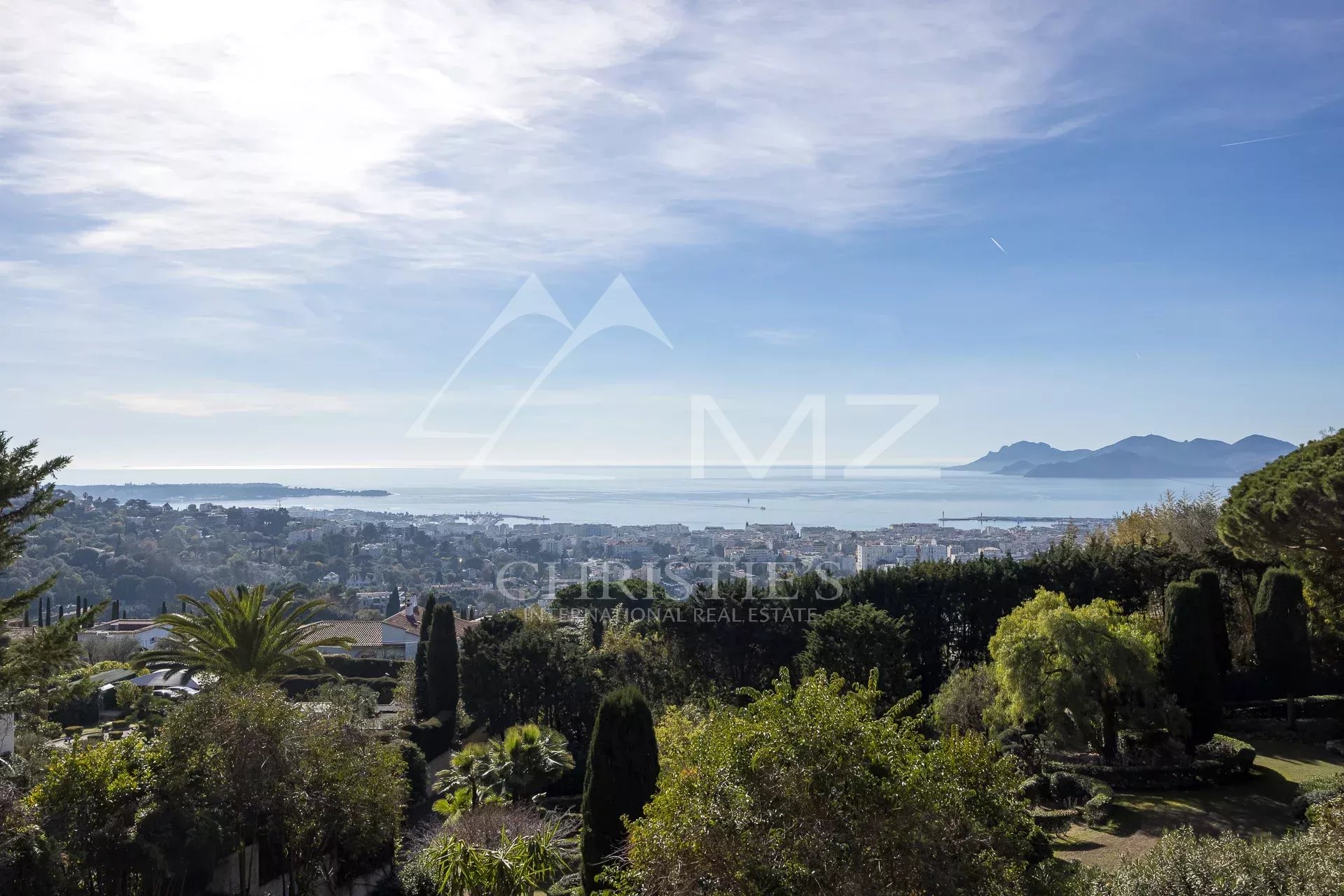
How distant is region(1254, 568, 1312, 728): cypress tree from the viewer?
58.3 feet

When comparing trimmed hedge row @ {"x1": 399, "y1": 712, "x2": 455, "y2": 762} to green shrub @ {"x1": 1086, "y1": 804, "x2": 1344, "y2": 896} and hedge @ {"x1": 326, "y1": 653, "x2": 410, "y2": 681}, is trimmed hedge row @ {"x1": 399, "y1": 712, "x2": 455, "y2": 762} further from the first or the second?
green shrub @ {"x1": 1086, "y1": 804, "x2": 1344, "y2": 896}

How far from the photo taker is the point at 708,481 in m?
93.0

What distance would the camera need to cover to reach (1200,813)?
41.8 feet

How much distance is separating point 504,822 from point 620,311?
45.6ft

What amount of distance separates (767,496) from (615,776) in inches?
2492

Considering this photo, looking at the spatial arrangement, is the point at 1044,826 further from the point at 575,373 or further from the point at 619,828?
the point at 575,373

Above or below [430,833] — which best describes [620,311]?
above

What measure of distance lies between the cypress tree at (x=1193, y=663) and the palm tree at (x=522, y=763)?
10.7 metres

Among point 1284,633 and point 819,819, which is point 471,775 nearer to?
point 819,819

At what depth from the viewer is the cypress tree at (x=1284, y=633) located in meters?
17.8

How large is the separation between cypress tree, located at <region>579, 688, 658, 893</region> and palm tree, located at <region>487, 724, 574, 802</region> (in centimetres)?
377

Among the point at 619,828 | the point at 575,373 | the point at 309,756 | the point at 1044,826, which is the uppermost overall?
the point at 575,373

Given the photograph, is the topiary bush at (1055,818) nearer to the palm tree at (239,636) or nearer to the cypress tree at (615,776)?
the cypress tree at (615,776)

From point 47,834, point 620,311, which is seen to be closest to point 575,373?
point 620,311
